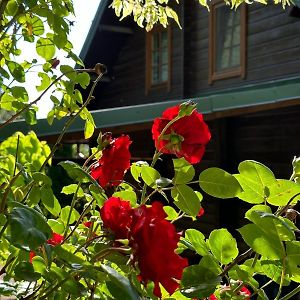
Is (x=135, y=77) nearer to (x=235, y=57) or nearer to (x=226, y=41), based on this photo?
(x=226, y=41)

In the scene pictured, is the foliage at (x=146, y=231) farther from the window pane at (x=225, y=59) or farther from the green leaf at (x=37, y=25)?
the window pane at (x=225, y=59)

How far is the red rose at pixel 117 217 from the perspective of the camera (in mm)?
762

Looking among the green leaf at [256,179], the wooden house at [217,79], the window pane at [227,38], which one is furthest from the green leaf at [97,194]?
the window pane at [227,38]

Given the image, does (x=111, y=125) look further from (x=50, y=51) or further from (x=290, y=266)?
(x=290, y=266)

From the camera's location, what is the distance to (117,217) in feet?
2.55

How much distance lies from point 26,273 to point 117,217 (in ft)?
0.44

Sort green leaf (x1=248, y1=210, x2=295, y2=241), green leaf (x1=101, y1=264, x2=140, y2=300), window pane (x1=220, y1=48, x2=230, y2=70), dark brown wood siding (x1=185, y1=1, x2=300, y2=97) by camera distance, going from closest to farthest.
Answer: green leaf (x1=101, y1=264, x2=140, y2=300), green leaf (x1=248, y1=210, x2=295, y2=241), dark brown wood siding (x1=185, y1=1, x2=300, y2=97), window pane (x1=220, y1=48, x2=230, y2=70)

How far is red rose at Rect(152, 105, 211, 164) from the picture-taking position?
948 millimetres

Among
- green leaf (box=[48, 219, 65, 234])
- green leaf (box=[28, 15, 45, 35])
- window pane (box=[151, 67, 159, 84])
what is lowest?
green leaf (box=[48, 219, 65, 234])

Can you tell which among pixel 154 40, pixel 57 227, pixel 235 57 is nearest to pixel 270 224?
pixel 57 227

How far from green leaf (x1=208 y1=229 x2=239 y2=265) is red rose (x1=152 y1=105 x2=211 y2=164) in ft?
0.41

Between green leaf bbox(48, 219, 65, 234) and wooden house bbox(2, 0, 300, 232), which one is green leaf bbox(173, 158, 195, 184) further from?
wooden house bbox(2, 0, 300, 232)

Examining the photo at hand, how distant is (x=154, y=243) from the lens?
0.70 meters

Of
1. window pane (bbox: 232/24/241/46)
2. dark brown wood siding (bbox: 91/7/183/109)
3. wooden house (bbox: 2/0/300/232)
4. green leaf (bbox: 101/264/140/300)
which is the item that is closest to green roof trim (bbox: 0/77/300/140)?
wooden house (bbox: 2/0/300/232)
